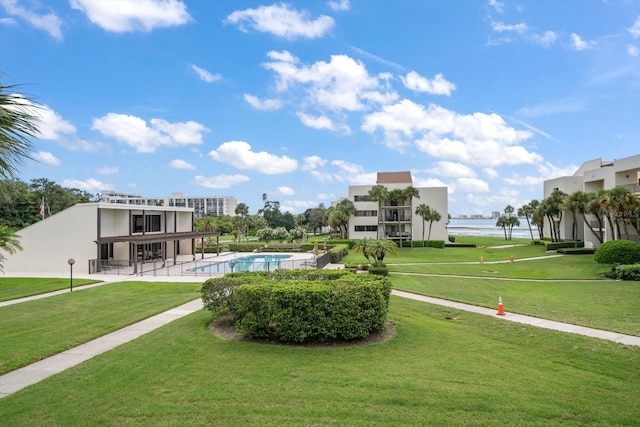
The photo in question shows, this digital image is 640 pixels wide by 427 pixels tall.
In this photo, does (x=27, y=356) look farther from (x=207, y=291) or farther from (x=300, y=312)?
(x=300, y=312)

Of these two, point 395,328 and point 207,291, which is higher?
point 207,291

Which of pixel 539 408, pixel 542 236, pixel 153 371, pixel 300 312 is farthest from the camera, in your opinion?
pixel 542 236

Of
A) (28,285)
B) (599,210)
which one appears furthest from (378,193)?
(28,285)

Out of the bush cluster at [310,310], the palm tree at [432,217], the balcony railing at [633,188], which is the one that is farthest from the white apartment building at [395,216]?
the bush cluster at [310,310]

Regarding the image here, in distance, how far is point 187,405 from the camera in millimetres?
5789

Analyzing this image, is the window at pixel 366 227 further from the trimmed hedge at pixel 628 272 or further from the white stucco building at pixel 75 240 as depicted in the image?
the trimmed hedge at pixel 628 272

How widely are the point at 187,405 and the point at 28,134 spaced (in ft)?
14.2

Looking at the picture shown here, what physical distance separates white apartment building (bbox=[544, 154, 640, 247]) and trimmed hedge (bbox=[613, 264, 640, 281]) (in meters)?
5.46

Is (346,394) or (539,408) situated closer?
(539,408)

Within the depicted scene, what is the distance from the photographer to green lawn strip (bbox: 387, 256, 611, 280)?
1026 inches

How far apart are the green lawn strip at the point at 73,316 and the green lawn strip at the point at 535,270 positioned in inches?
665

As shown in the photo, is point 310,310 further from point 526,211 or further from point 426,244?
point 526,211

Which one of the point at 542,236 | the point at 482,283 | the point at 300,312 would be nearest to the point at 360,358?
the point at 300,312

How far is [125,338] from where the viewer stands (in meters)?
10.0
